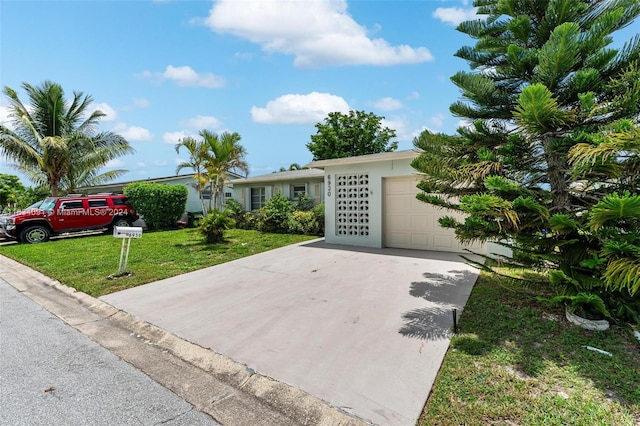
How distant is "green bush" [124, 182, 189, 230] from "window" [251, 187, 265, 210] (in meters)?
3.58

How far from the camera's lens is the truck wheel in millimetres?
11719

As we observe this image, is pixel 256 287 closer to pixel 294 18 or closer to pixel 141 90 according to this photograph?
pixel 294 18

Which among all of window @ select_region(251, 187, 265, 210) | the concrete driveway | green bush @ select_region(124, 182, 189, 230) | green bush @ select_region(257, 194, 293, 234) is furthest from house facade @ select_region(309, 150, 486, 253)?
green bush @ select_region(124, 182, 189, 230)

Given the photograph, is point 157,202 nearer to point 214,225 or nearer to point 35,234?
point 35,234

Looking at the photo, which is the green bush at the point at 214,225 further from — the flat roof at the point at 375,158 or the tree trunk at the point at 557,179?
the tree trunk at the point at 557,179

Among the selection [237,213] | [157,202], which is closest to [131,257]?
[157,202]

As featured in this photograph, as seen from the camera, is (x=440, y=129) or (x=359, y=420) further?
(x=440, y=129)

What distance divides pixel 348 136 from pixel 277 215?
588 inches

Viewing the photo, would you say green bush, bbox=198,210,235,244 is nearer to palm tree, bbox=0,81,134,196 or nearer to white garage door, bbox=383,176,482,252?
white garage door, bbox=383,176,482,252

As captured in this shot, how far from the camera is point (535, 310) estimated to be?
413 centimetres

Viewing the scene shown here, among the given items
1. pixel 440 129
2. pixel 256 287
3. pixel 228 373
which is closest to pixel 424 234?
pixel 440 129

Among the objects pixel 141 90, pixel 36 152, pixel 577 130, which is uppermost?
pixel 141 90

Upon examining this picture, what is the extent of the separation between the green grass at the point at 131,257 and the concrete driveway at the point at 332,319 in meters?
0.71

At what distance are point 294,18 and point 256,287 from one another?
20.6 feet
